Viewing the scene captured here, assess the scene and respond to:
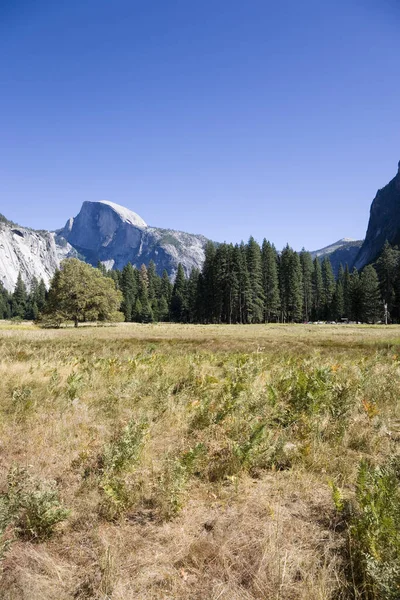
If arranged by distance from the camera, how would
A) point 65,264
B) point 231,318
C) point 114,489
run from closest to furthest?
1. point 114,489
2. point 65,264
3. point 231,318

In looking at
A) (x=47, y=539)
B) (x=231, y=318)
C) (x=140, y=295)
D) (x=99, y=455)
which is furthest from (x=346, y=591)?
(x=140, y=295)

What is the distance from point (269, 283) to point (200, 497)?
255ft

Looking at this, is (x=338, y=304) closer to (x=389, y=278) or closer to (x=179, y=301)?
(x=389, y=278)

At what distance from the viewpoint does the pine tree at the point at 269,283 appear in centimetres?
7788

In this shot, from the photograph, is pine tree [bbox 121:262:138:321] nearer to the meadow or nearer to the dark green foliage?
the dark green foliage

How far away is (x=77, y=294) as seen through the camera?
49781mm

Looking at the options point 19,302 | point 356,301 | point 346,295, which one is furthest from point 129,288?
point 356,301

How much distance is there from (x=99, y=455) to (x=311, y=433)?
304cm

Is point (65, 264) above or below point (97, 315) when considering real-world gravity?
above

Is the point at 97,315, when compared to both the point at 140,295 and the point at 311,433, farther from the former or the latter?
the point at 311,433

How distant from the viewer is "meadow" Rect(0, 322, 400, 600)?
8.03 feet

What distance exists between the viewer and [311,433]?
15.9ft

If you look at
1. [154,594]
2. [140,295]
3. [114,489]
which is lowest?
[154,594]

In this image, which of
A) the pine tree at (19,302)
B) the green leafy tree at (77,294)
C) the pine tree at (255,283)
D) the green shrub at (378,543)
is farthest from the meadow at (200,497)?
the pine tree at (19,302)
